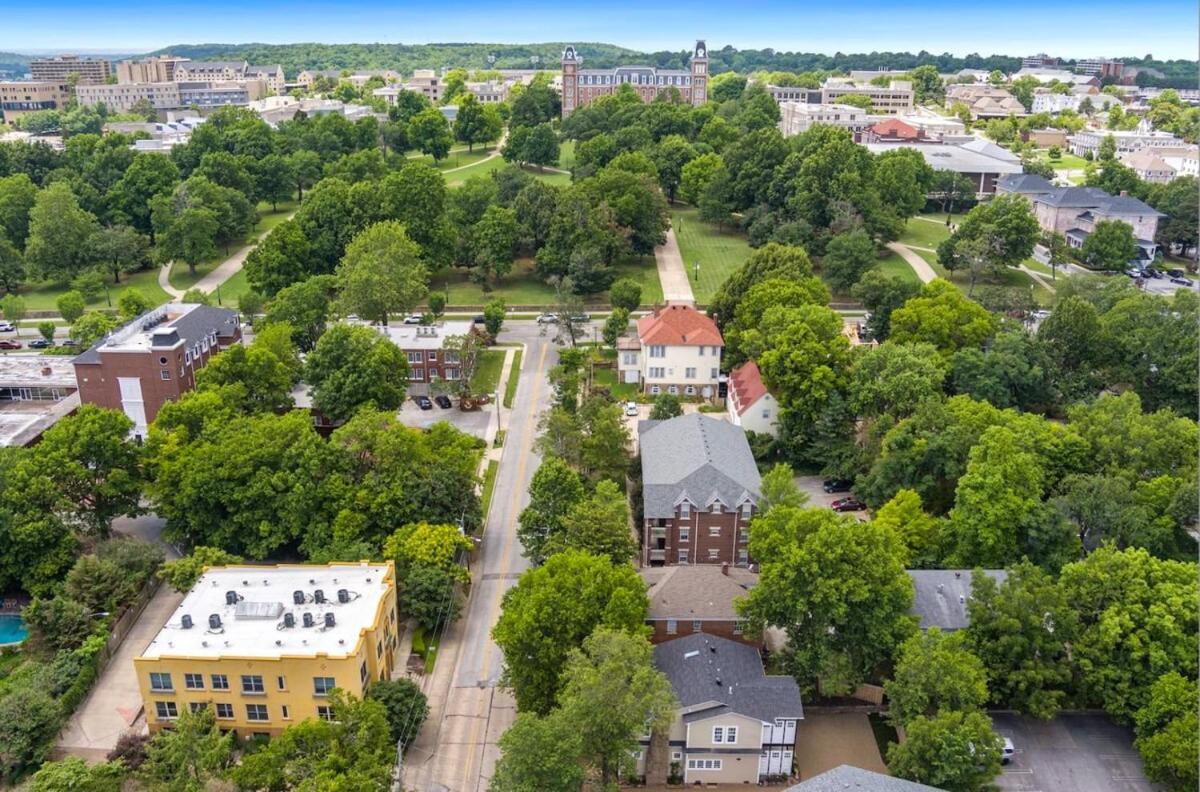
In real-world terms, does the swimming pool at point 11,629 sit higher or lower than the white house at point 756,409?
lower

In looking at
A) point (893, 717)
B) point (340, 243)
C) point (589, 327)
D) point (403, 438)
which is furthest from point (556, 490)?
point (340, 243)

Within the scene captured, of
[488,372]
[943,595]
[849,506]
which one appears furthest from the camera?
[488,372]

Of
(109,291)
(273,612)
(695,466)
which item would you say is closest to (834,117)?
(109,291)

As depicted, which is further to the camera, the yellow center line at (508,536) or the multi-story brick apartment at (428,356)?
the multi-story brick apartment at (428,356)

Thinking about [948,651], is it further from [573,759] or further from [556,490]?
[556,490]

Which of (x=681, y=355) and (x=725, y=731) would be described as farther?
(x=681, y=355)

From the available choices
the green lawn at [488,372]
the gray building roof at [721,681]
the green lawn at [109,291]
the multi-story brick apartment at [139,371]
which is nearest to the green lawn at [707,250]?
the green lawn at [488,372]

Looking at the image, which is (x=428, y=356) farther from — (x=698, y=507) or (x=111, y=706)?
(x=111, y=706)

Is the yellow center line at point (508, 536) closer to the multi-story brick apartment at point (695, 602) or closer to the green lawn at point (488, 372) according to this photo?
the green lawn at point (488, 372)
